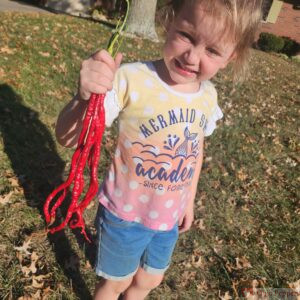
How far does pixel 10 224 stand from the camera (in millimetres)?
3219

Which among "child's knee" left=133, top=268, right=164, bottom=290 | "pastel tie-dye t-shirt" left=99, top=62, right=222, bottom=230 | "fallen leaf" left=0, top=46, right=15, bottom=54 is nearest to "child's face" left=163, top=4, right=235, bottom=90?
"pastel tie-dye t-shirt" left=99, top=62, right=222, bottom=230

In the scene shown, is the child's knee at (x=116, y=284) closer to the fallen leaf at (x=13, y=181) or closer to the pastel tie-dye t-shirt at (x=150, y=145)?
the pastel tie-dye t-shirt at (x=150, y=145)

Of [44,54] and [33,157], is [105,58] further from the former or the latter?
[44,54]

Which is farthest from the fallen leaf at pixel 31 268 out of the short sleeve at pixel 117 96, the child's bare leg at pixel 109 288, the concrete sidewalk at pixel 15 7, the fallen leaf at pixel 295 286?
the concrete sidewalk at pixel 15 7

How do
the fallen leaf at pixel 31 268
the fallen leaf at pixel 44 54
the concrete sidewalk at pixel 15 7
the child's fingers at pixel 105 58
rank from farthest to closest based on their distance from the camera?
the concrete sidewalk at pixel 15 7 → the fallen leaf at pixel 44 54 → the fallen leaf at pixel 31 268 → the child's fingers at pixel 105 58

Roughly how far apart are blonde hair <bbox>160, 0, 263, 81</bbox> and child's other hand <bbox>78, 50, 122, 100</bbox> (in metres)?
0.60

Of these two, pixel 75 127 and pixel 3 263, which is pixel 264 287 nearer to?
pixel 3 263

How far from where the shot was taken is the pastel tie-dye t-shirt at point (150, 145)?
6.32 ft

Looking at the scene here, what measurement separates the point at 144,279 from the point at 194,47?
1.50 meters

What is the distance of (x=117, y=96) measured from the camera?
1.88 metres

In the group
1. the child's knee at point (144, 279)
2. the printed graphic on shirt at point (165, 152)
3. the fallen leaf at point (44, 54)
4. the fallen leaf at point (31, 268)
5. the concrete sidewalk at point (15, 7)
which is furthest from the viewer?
the concrete sidewalk at point (15, 7)

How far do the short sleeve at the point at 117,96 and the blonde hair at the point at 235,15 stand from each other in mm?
419

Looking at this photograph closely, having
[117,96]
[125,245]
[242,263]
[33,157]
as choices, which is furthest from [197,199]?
[117,96]

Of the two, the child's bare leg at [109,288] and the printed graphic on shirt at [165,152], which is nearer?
the printed graphic on shirt at [165,152]
